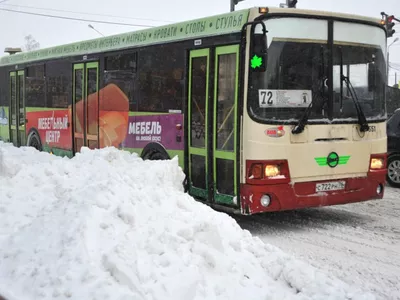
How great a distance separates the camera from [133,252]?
4844 millimetres

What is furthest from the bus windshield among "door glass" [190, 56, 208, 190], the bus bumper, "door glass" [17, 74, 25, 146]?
"door glass" [17, 74, 25, 146]

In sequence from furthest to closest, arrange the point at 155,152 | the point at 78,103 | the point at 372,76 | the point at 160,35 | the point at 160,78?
the point at 78,103, the point at 155,152, the point at 160,35, the point at 160,78, the point at 372,76

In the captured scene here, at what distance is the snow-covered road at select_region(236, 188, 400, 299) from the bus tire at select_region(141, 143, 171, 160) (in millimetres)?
1733

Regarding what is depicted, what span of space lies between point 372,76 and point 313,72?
3.74 ft

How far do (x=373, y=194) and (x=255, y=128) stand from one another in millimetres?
2430

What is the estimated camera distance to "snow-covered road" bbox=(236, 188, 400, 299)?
19.4 ft

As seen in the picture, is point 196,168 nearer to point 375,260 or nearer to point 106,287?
point 375,260

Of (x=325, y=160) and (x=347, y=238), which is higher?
(x=325, y=160)

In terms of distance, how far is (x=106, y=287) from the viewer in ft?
14.1

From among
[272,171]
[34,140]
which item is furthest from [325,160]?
[34,140]

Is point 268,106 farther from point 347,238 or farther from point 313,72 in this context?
point 347,238

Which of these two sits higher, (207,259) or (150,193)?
(150,193)

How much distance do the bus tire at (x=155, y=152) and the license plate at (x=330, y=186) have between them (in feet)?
8.79

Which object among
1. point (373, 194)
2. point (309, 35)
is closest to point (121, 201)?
point (309, 35)
